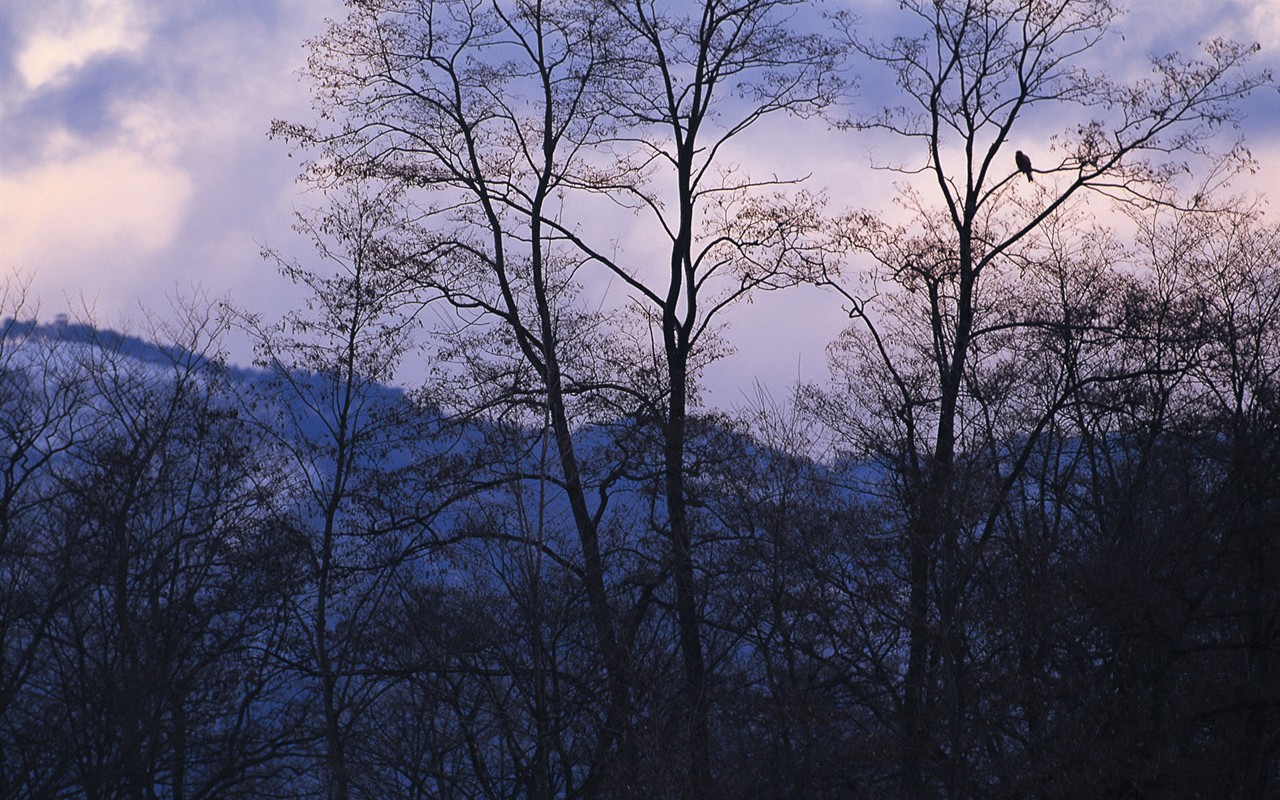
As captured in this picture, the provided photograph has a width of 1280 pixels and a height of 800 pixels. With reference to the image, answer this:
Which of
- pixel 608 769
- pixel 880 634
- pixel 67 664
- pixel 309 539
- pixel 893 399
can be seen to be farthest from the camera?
pixel 893 399

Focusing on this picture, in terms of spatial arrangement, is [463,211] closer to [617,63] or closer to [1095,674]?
[617,63]

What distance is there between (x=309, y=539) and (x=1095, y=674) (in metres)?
11.6

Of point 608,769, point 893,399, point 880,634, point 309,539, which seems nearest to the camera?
point 608,769

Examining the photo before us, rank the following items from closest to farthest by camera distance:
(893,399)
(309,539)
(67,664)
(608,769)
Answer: (67,664) → (608,769) → (309,539) → (893,399)

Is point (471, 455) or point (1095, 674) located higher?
point (471, 455)

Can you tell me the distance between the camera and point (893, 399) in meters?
21.2

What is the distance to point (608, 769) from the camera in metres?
17.1

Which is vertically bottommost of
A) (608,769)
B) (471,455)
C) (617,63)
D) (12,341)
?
(608,769)

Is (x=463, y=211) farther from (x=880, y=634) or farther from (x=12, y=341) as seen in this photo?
(x=880, y=634)

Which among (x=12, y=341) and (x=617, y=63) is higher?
(x=617, y=63)

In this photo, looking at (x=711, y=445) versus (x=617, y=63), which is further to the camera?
(x=617, y=63)

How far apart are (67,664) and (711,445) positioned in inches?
389

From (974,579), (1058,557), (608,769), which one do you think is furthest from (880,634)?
(608,769)

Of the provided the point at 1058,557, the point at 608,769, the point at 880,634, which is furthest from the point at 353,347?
the point at 1058,557
